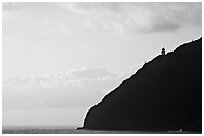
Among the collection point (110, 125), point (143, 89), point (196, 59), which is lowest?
point (110, 125)

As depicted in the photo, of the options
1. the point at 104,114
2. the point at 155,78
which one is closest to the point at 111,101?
the point at 104,114

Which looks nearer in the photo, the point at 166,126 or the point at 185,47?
the point at 166,126

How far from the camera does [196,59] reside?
502 feet

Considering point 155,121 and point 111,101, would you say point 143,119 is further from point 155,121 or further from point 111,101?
point 111,101

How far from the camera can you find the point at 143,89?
474 feet

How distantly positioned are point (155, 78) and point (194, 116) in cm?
2025

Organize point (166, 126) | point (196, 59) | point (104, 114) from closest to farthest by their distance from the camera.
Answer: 1. point (166, 126)
2. point (104, 114)
3. point (196, 59)

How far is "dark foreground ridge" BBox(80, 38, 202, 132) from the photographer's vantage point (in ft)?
440

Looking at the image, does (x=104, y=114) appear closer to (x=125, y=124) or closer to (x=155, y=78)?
(x=125, y=124)

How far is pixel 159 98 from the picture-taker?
14075 cm

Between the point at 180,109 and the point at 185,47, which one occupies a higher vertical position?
the point at 185,47

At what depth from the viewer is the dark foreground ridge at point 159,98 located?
134000mm

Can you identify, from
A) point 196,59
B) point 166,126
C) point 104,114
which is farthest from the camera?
point 196,59

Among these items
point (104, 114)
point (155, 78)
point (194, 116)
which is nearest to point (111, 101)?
point (104, 114)
